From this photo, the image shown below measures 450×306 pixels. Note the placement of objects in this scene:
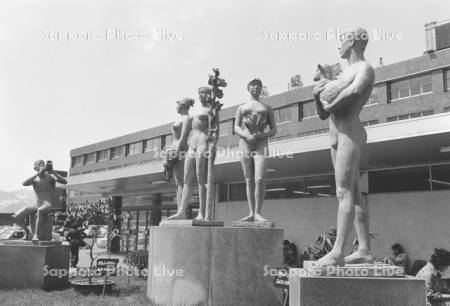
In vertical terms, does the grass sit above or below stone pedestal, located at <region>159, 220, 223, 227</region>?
below

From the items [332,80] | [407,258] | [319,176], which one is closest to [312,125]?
[319,176]

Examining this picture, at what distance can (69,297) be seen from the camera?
29.1 ft

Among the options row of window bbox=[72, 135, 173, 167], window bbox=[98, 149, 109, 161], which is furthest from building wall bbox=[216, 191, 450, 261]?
window bbox=[98, 149, 109, 161]

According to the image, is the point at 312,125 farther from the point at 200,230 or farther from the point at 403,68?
the point at 200,230

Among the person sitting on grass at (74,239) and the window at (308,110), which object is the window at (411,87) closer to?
the window at (308,110)

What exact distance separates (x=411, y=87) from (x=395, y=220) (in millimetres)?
21184

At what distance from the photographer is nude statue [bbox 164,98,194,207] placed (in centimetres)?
916

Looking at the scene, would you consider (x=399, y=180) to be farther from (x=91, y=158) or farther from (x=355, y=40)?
(x=91, y=158)

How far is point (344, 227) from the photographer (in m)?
4.43

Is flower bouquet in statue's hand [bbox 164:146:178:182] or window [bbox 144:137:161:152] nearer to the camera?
flower bouquet in statue's hand [bbox 164:146:178:182]

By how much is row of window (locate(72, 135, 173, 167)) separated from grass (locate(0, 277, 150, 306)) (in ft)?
131

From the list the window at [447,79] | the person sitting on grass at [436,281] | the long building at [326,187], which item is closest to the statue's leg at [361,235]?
the person sitting on grass at [436,281]

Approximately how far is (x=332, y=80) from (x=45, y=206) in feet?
25.0

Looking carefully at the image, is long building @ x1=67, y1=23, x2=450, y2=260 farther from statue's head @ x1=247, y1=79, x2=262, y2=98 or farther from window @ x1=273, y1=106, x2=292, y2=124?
window @ x1=273, y1=106, x2=292, y2=124
